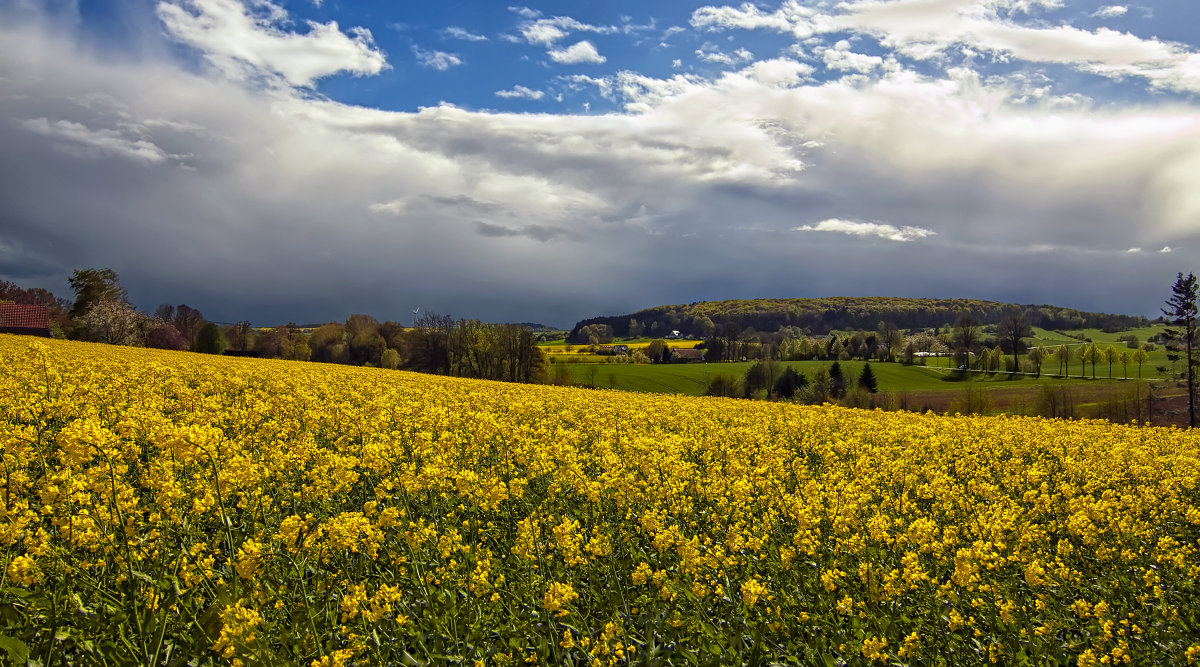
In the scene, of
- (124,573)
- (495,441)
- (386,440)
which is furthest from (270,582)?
(495,441)

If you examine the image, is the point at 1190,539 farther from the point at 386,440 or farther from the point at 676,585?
the point at 386,440

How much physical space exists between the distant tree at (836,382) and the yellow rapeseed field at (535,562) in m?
66.4

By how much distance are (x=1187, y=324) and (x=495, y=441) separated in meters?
75.9

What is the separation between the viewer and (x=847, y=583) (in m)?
6.08

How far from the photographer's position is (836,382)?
75000mm

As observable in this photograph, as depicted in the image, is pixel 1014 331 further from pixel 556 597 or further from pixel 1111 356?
pixel 556 597

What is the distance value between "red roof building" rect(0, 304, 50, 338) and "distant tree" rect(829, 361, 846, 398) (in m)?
82.5

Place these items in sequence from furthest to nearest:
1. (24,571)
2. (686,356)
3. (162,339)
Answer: (686,356) → (162,339) → (24,571)

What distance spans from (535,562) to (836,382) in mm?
75084

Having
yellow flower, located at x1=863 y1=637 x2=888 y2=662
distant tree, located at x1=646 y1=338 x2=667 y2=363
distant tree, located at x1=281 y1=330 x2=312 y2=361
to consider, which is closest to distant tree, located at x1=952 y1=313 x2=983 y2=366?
distant tree, located at x1=646 y1=338 x2=667 y2=363

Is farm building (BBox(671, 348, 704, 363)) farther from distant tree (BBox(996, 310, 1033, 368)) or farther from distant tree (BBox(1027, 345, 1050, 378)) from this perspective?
distant tree (BBox(1027, 345, 1050, 378))

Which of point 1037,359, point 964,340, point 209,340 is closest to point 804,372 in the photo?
point 964,340

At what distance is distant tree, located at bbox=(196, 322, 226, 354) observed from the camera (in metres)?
70.1

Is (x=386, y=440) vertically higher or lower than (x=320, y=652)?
higher
